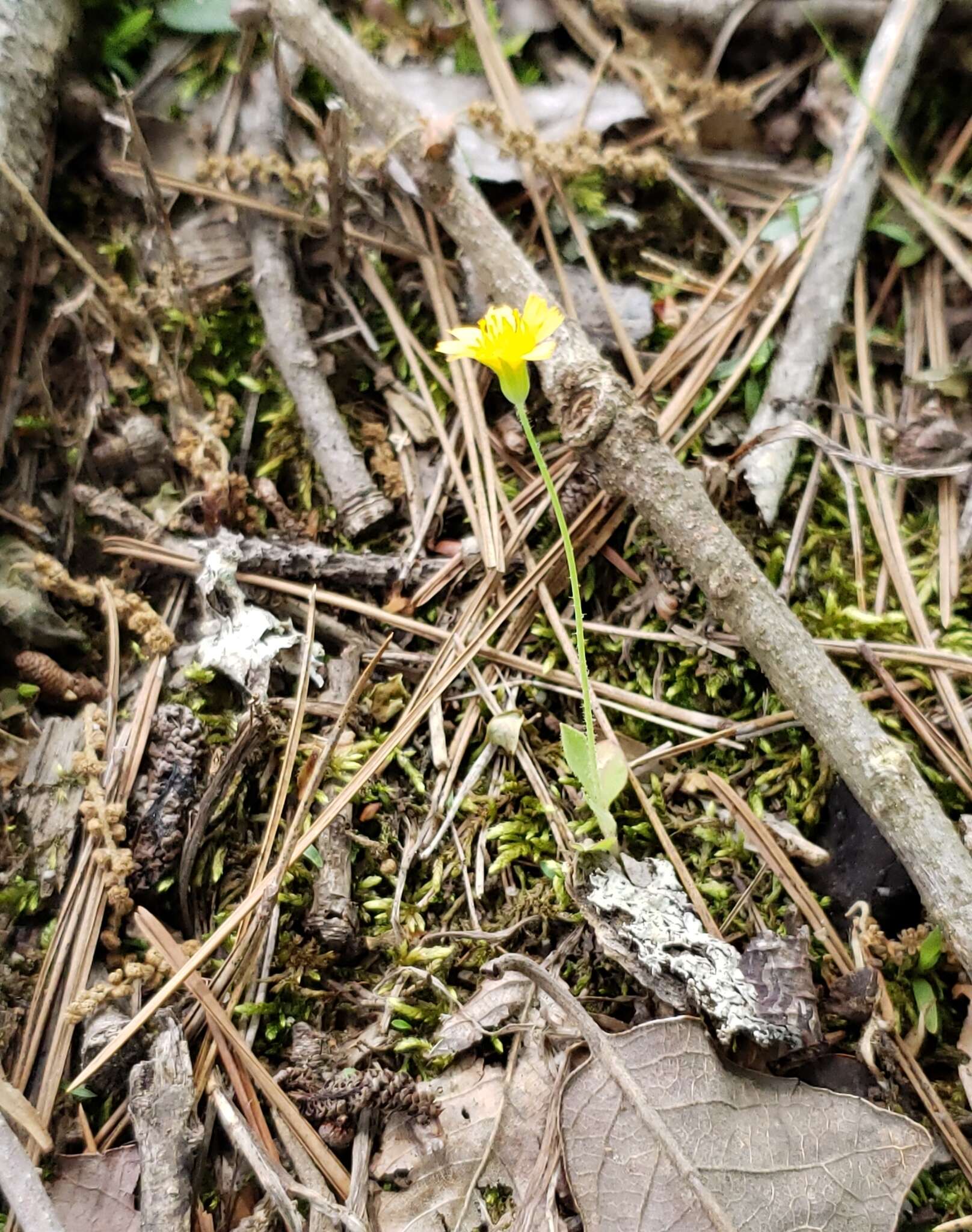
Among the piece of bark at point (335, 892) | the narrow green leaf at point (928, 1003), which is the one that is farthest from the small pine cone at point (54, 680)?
the narrow green leaf at point (928, 1003)

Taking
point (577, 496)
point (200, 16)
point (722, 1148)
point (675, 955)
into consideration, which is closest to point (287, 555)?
point (577, 496)

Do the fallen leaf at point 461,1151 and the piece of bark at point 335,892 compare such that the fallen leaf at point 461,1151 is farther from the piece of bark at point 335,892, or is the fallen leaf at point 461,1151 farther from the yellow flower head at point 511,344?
the yellow flower head at point 511,344

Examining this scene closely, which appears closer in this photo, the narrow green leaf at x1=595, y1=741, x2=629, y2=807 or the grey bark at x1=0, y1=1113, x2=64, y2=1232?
the grey bark at x1=0, y1=1113, x2=64, y2=1232

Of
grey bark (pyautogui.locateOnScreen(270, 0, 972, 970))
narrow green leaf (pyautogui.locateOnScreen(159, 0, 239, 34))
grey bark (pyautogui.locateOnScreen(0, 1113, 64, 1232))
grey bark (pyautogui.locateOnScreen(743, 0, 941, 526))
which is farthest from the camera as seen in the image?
narrow green leaf (pyautogui.locateOnScreen(159, 0, 239, 34))

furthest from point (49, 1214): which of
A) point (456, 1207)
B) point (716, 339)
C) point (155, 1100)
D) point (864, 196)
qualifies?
point (864, 196)

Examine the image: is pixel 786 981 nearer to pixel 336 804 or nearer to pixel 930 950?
pixel 930 950

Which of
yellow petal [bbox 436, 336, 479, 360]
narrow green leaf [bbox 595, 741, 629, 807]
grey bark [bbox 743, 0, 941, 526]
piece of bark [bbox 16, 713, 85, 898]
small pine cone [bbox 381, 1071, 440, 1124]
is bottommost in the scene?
small pine cone [bbox 381, 1071, 440, 1124]

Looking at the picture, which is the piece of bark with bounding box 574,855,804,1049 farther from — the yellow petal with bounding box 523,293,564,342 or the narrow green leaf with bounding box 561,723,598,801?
the yellow petal with bounding box 523,293,564,342

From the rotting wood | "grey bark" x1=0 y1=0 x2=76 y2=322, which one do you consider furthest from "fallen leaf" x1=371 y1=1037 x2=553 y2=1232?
"grey bark" x1=0 y1=0 x2=76 y2=322
